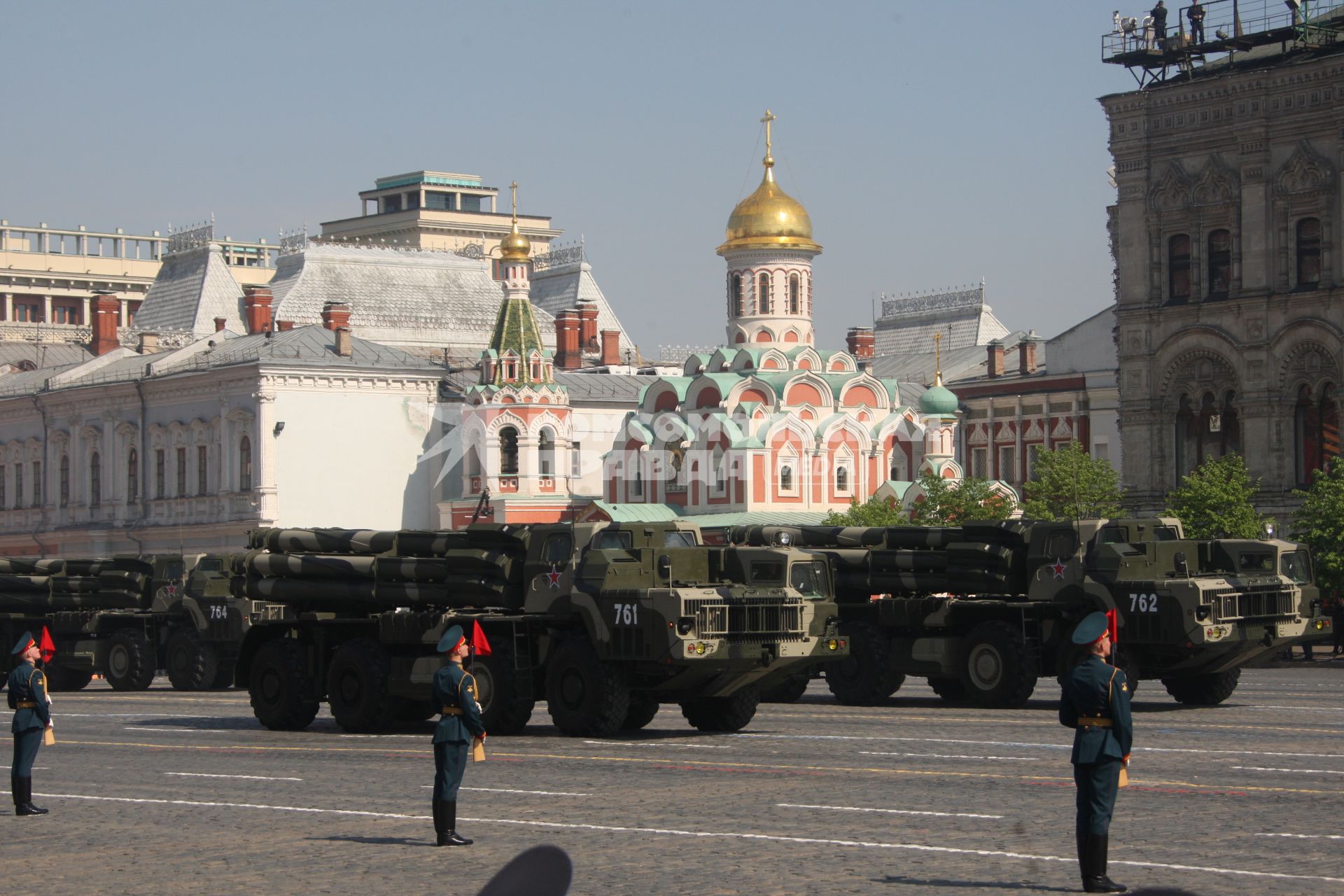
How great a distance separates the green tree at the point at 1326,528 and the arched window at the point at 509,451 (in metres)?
34.7

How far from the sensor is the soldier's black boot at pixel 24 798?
56.5ft

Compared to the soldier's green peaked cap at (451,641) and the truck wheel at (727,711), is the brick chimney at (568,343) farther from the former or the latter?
the soldier's green peaked cap at (451,641)

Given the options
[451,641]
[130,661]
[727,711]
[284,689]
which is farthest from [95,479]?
[451,641]

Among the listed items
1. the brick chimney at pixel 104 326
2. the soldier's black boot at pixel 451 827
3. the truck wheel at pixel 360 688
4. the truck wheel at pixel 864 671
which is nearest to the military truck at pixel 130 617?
the truck wheel at pixel 360 688

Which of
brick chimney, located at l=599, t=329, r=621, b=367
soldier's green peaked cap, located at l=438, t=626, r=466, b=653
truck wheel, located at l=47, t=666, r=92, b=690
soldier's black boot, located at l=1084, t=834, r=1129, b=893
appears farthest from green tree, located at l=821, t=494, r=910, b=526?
soldier's black boot, located at l=1084, t=834, r=1129, b=893

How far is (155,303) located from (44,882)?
98.5 m

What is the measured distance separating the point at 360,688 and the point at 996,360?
64497 mm

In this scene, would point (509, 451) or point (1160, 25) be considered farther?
point (509, 451)

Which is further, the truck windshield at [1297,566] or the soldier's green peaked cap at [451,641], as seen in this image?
the truck windshield at [1297,566]

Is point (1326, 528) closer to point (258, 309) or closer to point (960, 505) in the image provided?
point (960, 505)

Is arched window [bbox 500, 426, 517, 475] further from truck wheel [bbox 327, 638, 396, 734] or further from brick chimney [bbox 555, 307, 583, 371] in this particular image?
truck wheel [bbox 327, 638, 396, 734]

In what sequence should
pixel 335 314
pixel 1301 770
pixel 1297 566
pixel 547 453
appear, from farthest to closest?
pixel 335 314
pixel 547 453
pixel 1297 566
pixel 1301 770

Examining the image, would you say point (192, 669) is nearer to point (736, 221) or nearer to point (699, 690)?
point (699, 690)

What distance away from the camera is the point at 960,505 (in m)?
62.4
